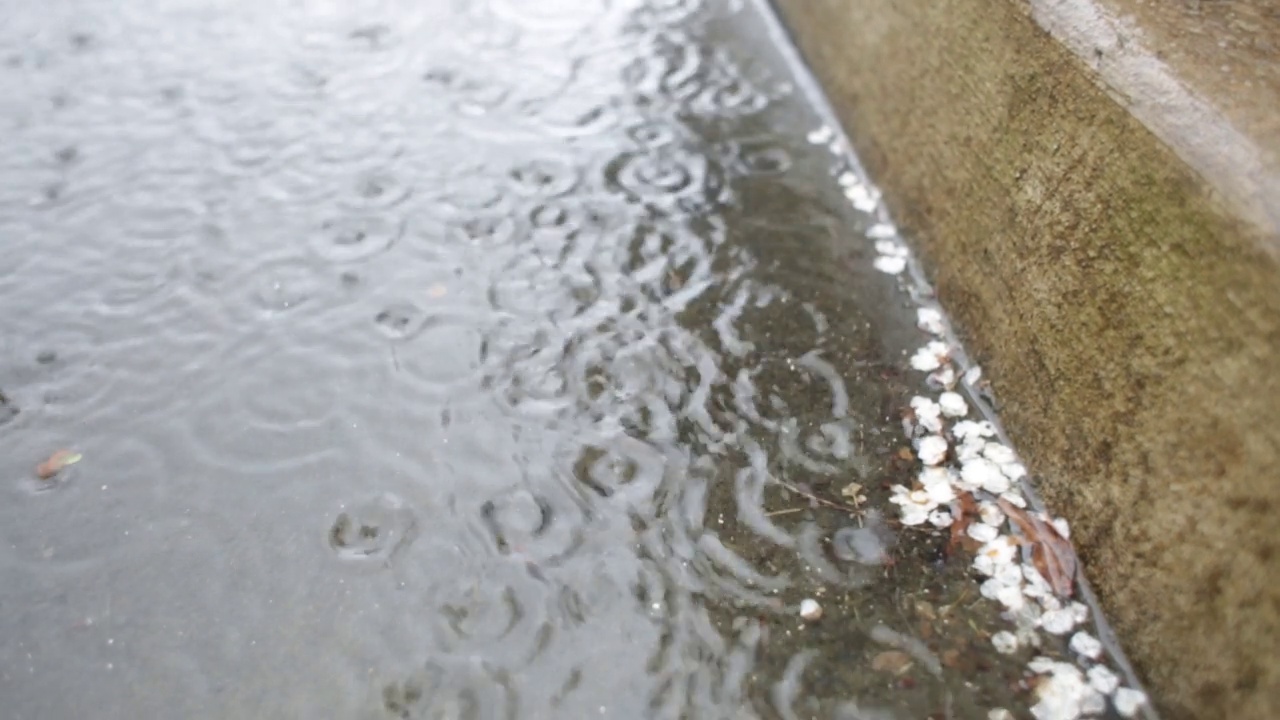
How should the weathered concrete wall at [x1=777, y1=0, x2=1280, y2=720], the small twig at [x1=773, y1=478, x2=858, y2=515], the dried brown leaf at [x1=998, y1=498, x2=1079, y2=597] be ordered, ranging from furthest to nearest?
the small twig at [x1=773, y1=478, x2=858, y2=515] → the dried brown leaf at [x1=998, y1=498, x2=1079, y2=597] → the weathered concrete wall at [x1=777, y1=0, x2=1280, y2=720]

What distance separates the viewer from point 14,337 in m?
3.32

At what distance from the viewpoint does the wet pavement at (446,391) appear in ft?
8.26

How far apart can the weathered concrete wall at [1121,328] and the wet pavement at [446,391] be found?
33 centimetres

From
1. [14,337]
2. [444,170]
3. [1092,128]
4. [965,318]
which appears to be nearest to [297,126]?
[444,170]

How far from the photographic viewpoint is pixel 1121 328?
2.53m

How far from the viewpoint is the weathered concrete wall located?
2129mm

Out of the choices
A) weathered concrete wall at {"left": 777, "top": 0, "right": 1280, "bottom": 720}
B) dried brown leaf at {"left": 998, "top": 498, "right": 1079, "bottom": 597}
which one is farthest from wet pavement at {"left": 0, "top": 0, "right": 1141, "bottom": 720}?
weathered concrete wall at {"left": 777, "top": 0, "right": 1280, "bottom": 720}

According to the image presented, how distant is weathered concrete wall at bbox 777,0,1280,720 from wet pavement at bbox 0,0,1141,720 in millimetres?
328

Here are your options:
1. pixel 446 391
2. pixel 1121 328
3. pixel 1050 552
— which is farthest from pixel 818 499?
pixel 446 391

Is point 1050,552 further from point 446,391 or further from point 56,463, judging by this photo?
point 56,463

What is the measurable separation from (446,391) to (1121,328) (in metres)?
1.92

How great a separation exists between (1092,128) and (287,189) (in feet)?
9.21

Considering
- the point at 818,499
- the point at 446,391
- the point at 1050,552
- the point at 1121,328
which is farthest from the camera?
the point at 446,391

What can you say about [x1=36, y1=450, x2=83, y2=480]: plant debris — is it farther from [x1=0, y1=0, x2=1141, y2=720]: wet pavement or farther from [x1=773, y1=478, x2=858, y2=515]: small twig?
[x1=773, y1=478, x2=858, y2=515]: small twig
